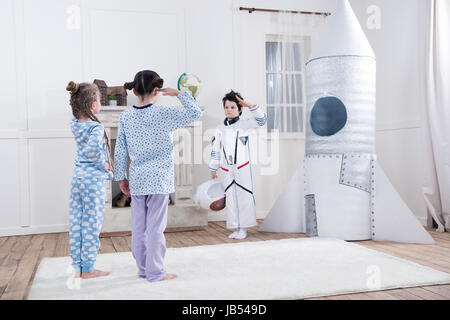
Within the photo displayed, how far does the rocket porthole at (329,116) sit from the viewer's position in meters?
3.34

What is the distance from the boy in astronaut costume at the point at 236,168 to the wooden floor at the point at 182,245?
0.61 feet

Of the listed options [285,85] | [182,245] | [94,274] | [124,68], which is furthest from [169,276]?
[285,85]

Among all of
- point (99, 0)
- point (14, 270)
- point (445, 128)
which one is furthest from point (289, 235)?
point (99, 0)

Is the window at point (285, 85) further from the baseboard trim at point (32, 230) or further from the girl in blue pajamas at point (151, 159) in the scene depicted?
the girl in blue pajamas at point (151, 159)

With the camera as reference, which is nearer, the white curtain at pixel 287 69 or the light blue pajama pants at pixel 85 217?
the light blue pajama pants at pixel 85 217

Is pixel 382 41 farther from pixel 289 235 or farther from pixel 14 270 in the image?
pixel 14 270

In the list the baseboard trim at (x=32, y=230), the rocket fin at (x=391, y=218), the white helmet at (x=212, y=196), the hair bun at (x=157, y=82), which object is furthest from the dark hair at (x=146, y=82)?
the baseboard trim at (x=32, y=230)

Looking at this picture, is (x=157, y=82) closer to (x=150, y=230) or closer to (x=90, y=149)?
(x=90, y=149)

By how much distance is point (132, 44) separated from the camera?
4.27 metres

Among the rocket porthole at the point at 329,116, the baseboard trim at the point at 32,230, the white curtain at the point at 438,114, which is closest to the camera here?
the rocket porthole at the point at 329,116

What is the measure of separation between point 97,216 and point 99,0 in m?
2.72

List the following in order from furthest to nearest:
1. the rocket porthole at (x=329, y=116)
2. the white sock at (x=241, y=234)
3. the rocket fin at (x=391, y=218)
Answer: the white sock at (x=241, y=234)
the rocket porthole at (x=329, y=116)
the rocket fin at (x=391, y=218)

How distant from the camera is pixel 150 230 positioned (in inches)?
86.5

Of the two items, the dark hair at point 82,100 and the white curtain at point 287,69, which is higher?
the white curtain at point 287,69
